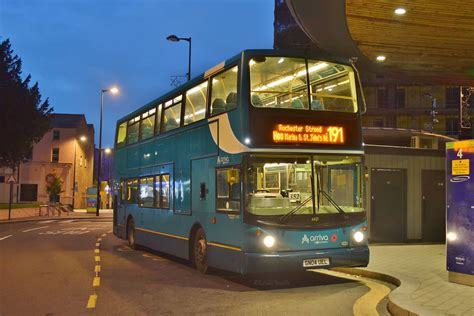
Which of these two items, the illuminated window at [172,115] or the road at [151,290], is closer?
the road at [151,290]

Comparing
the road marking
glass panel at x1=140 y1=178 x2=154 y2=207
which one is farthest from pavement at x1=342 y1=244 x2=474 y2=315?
glass panel at x1=140 y1=178 x2=154 y2=207

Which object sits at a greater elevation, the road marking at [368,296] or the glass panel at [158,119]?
the glass panel at [158,119]

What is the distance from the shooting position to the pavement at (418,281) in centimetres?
791

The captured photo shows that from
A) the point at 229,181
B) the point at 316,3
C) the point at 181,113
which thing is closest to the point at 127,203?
the point at 181,113

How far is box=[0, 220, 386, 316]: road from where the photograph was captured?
838cm

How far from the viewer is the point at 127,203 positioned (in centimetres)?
1861

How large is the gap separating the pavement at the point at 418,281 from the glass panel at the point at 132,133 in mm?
8200

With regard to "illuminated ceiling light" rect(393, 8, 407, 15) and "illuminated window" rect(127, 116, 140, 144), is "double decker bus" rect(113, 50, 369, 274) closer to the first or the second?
"illuminated ceiling light" rect(393, 8, 407, 15)

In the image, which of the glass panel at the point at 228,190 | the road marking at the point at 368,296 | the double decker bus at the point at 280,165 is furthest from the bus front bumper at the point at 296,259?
the glass panel at the point at 228,190

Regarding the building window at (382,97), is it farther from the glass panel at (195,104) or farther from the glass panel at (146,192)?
the glass panel at (195,104)

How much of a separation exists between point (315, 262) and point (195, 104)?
15.7 ft

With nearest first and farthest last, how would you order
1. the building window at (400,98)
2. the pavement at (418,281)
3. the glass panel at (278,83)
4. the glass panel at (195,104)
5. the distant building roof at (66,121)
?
the pavement at (418,281) < the glass panel at (278,83) < the glass panel at (195,104) < the building window at (400,98) < the distant building roof at (66,121)

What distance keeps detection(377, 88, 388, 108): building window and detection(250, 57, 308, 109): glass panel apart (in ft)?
178

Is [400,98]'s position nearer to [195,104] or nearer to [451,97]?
[451,97]
